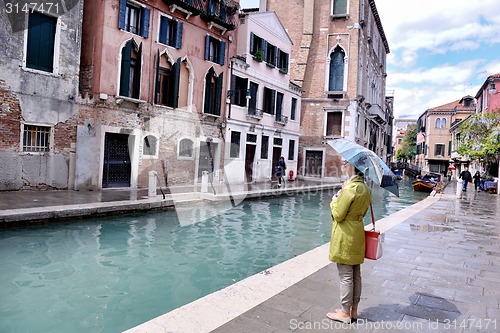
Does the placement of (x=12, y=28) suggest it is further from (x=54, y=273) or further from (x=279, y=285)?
(x=279, y=285)

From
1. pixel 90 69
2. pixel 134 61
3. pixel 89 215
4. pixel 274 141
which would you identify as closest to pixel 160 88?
pixel 134 61

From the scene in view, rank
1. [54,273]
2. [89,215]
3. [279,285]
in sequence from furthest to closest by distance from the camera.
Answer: [89,215]
[54,273]
[279,285]

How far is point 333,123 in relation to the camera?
89.7 feet

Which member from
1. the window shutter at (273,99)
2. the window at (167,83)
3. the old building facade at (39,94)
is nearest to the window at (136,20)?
the window at (167,83)

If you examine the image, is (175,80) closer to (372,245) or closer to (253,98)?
(253,98)

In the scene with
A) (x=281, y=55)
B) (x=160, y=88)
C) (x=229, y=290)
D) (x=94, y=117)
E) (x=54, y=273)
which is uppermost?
(x=281, y=55)

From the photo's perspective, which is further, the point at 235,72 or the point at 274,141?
the point at 274,141

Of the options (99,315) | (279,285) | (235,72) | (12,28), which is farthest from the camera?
(235,72)

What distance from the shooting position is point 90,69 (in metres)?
12.9

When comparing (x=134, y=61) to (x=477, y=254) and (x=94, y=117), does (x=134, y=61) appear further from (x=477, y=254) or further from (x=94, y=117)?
(x=477, y=254)

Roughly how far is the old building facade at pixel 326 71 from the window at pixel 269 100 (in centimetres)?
601

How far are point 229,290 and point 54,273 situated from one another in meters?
2.85

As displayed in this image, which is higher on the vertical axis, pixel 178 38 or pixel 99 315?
pixel 178 38

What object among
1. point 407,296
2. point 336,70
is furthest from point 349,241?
point 336,70
